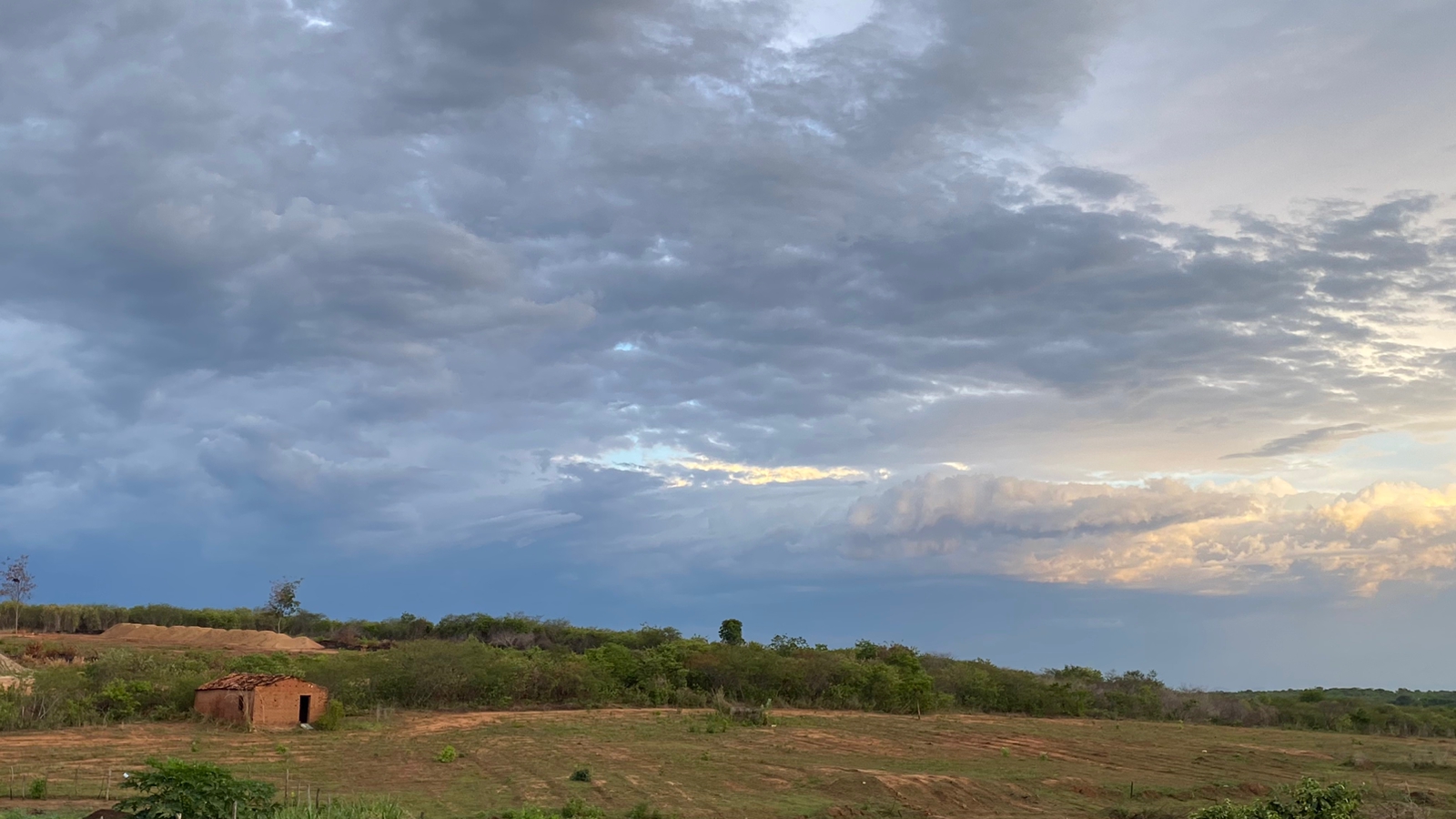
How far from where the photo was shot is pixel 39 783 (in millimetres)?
22172

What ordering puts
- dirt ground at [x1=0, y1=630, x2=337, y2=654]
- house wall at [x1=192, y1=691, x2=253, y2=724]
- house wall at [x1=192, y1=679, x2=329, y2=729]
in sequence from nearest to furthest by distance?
house wall at [x1=192, y1=679, x2=329, y2=729], house wall at [x1=192, y1=691, x2=253, y2=724], dirt ground at [x1=0, y1=630, x2=337, y2=654]

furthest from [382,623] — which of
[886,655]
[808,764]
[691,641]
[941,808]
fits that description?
[941,808]

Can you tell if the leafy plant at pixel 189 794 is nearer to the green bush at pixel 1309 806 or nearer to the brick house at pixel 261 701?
the green bush at pixel 1309 806

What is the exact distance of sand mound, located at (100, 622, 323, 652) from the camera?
73.4 m

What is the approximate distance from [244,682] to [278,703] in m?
1.82

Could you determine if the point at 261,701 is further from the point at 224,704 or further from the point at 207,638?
the point at 207,638

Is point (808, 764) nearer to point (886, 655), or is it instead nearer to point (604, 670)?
point (604, 670)

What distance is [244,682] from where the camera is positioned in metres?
37.7

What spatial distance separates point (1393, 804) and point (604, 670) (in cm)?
4008

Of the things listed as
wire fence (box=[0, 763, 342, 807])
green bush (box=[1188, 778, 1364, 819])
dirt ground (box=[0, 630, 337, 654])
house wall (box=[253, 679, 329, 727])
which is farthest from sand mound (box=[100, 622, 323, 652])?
green bush (box=[1188, 778, 1364, 819])

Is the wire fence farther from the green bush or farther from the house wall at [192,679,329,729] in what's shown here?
the green bush

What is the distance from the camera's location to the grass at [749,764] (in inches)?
933

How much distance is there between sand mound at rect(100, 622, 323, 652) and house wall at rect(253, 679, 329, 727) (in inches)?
1453

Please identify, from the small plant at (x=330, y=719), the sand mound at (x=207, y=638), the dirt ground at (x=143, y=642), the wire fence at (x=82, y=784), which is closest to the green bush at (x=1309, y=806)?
the wire fence at (x=82, y=784)
